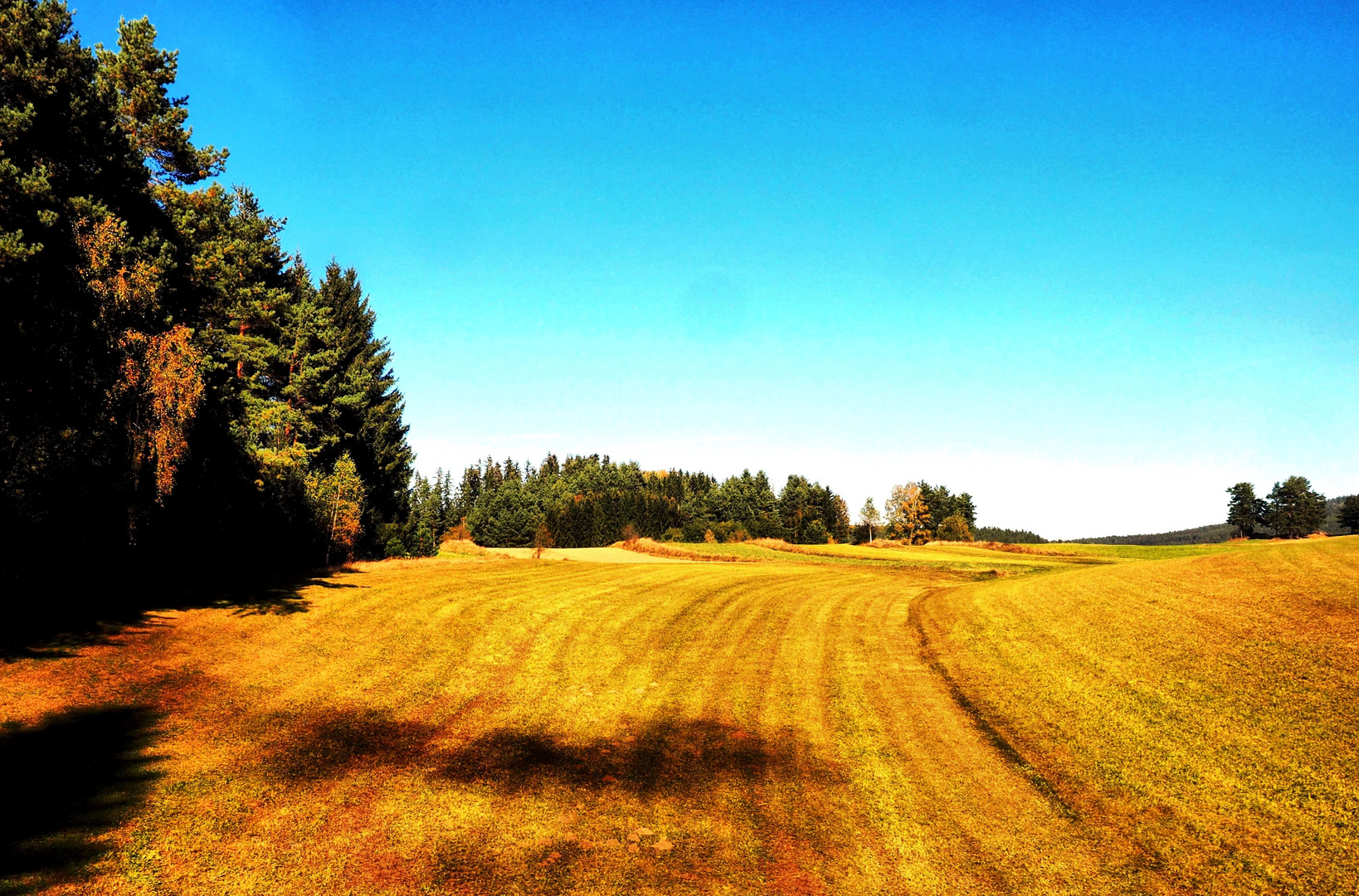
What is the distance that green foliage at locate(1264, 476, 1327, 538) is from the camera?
97312 millimetres

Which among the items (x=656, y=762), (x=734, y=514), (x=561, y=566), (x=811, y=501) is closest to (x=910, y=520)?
(x=811, y=501)

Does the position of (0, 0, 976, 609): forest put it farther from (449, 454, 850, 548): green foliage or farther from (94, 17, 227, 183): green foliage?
(449, 454, 850, 548): green foliage

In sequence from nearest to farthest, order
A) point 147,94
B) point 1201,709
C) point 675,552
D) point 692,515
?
point 1201,709, point 147,94, point 675,552, point 692,515

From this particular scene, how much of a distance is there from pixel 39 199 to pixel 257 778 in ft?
61.0

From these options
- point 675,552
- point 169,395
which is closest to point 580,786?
point 169,395

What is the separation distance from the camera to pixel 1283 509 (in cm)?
9912

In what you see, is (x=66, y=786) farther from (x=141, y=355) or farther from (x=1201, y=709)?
(x=1201, y=709)

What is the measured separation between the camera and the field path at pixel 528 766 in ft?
24.6

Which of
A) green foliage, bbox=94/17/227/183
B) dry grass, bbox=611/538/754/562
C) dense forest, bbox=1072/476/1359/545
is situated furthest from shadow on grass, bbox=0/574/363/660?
dense forest, bbox=1072/476/1359/545

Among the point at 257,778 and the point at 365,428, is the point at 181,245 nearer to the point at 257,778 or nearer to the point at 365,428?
the point at 257,778

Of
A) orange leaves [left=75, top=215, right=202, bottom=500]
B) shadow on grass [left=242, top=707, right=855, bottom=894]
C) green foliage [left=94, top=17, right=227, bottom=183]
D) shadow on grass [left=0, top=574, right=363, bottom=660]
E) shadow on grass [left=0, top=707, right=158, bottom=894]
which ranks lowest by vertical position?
shadow on grass [left=242, top=707, right=855, bottom=894]

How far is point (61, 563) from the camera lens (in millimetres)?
16969

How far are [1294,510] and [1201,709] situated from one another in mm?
125459

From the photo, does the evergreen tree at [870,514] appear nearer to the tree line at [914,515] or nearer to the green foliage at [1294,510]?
the tree line at [914,515]
